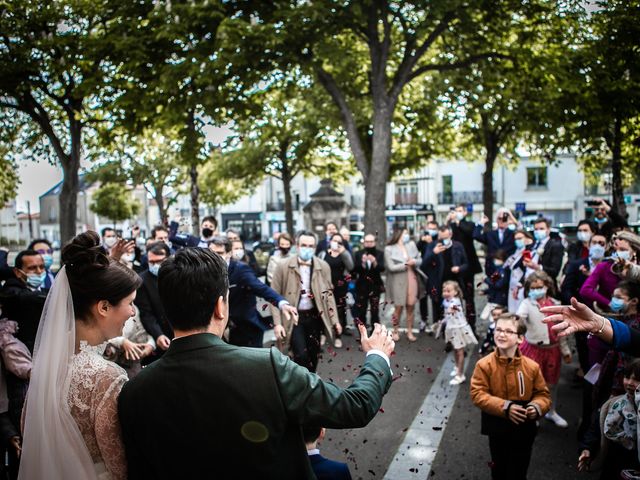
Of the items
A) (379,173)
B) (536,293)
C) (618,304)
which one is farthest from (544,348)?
(379,173)

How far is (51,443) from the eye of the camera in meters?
A: 2.13

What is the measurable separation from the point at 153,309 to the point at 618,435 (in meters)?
4.22

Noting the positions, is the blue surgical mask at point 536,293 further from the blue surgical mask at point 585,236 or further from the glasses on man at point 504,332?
the blue surgical mask at point 585,236

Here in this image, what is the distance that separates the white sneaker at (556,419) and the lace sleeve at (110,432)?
4845 mm

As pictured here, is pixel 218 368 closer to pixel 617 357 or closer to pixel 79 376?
pixel 79 376

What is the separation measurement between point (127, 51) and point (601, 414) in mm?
12243

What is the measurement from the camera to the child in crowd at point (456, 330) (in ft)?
22.7

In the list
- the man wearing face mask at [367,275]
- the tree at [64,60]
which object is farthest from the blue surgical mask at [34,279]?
the tree at [64,60]

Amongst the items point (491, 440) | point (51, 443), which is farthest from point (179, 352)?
point (491, 440)

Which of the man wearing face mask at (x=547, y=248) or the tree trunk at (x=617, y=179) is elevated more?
the tree trunk at (x=617, y=179)

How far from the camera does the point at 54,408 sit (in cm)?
217

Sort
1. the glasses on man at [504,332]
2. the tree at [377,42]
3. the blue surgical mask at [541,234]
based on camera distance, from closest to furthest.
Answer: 1. the glasses on man at [504,332]
2. the blue surgical mask at [541,234]
3. the tree at [377,42]

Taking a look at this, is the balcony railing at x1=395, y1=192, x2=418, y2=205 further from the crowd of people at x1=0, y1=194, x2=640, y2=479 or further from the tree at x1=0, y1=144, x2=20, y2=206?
the crowd of people at x1=0, y1=194, x2=640, y2=479

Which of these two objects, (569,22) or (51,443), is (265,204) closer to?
(569,22)
